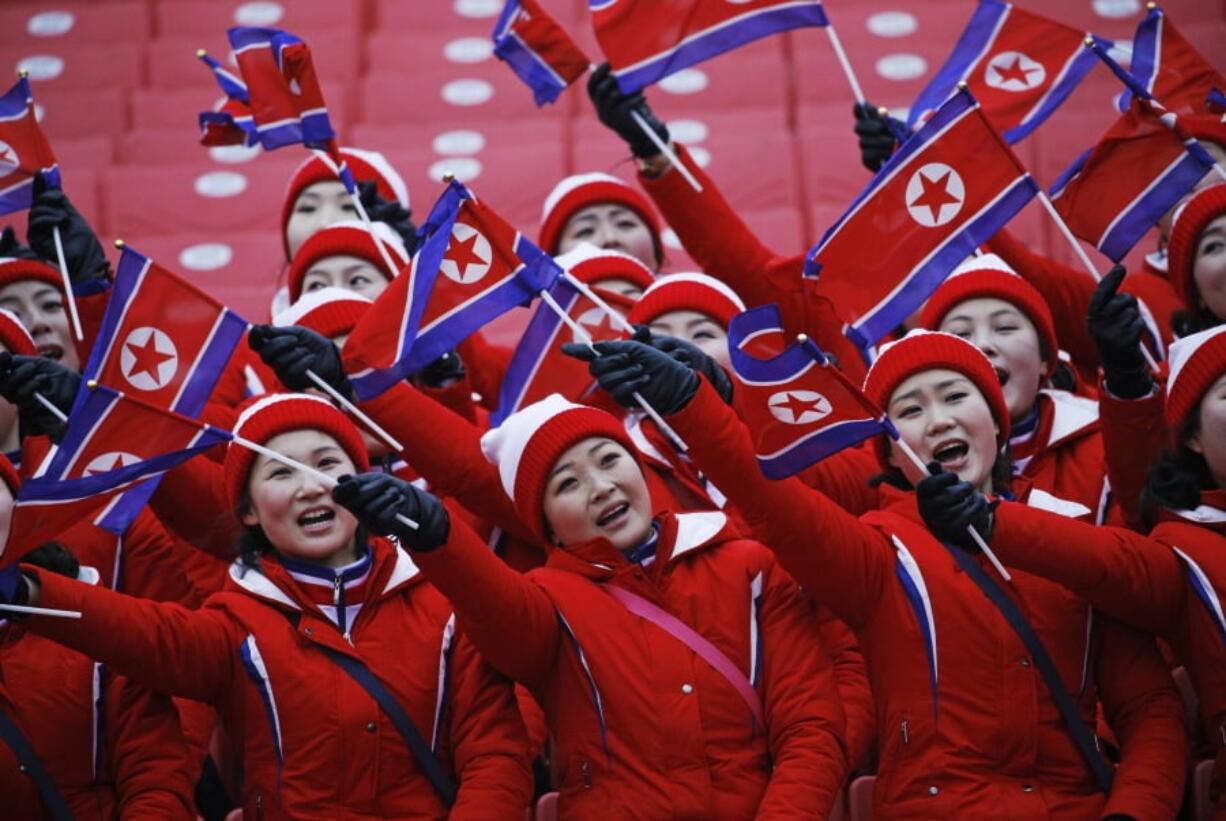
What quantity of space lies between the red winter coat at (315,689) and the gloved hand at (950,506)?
1.00m

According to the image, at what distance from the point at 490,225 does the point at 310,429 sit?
23.9 inches

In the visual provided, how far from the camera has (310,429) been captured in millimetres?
4262

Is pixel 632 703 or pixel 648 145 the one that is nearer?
pixel 632 703

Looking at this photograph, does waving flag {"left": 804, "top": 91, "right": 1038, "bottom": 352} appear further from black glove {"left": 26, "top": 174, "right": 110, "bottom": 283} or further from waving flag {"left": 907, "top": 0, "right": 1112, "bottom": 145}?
black glove {"left": 26, "top": 174, "right": 110, "bottom": 283}

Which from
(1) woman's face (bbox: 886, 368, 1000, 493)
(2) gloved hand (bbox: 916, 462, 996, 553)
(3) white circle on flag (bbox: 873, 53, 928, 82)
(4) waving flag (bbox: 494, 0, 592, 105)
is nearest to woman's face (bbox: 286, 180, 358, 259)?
(4) waving flag (bbox: 494, 0, 592, 105)

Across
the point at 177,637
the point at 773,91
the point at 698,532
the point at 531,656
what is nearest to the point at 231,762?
the point at 177,637

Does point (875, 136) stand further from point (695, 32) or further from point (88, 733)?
point (88, 733)

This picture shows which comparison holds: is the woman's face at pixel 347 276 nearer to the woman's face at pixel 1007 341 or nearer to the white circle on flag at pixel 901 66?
the woman's face at pixel 1007 341

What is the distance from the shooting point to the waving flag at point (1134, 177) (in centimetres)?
450

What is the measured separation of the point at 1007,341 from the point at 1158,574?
851 mm

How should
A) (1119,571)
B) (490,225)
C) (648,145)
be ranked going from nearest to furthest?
(1119,571) < (490,225) < (648,145)

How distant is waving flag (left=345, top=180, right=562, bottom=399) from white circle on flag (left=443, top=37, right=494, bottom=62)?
3.70m

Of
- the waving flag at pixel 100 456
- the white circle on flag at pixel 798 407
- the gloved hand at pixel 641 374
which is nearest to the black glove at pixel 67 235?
the waving flag at pixel 100 456

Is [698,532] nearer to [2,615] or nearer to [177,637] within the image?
[177,637]
